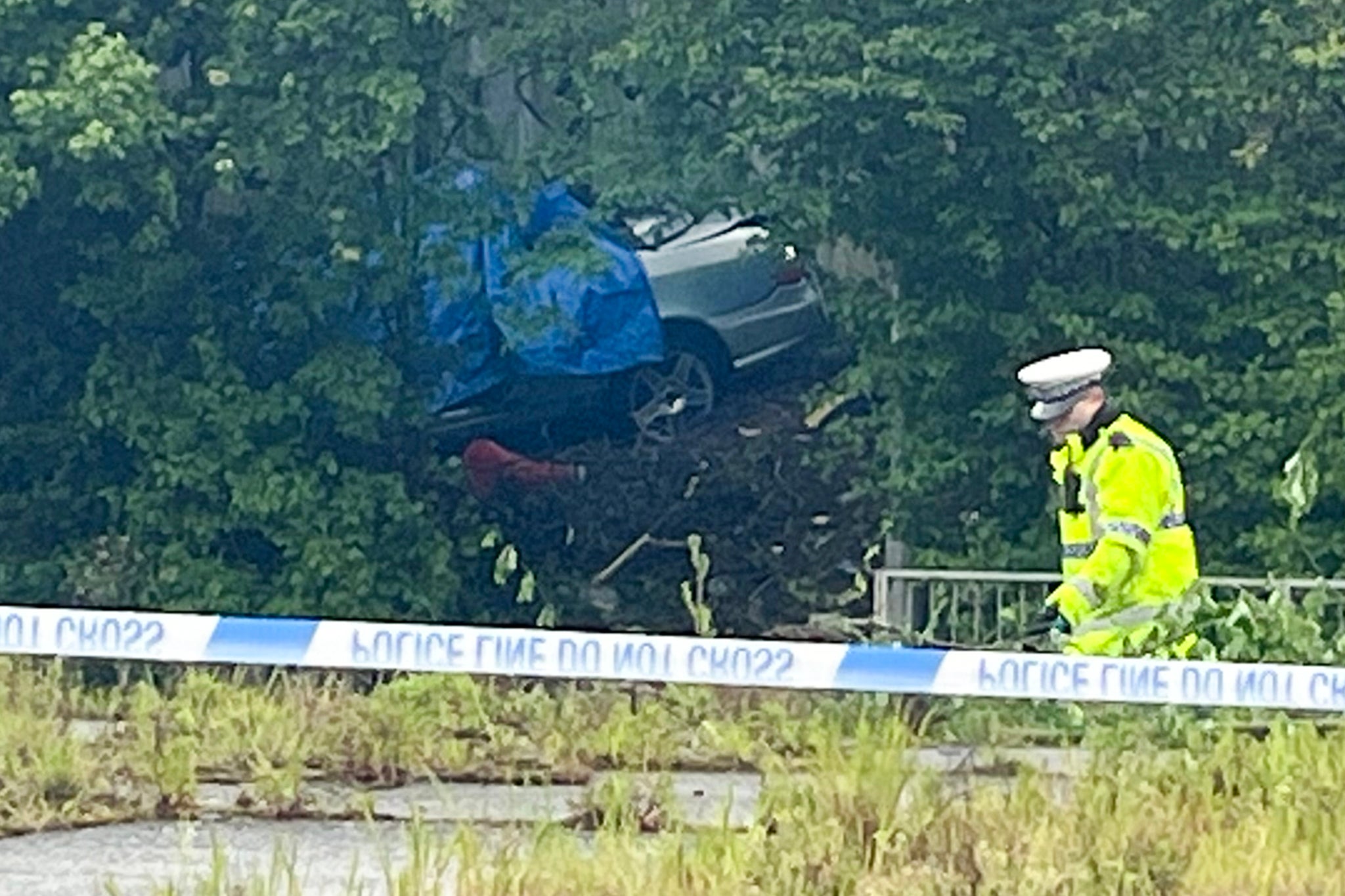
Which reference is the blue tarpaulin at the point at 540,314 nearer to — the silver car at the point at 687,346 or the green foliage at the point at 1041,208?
the silver car at the point at 687,346

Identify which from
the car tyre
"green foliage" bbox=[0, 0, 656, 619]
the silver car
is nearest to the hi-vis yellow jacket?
"green foliage" bbox=[0, 0, 656, 619]

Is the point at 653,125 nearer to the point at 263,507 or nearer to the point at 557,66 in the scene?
the point at 557,66

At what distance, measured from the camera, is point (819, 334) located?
533 inches

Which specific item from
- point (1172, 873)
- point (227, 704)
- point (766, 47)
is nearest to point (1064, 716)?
point (1172, 873)

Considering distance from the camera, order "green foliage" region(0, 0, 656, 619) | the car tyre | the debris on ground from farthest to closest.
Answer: the car tyre, the debris on ground, "green foliage" region(0, 0, 656, 619)

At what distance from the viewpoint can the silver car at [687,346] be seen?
13.1m

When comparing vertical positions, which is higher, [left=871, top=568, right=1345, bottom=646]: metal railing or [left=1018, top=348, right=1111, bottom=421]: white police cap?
[left=1018, top=348, right=1111, bottom=421]: white police cap

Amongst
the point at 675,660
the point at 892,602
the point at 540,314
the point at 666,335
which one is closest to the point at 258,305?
the point at 540,314

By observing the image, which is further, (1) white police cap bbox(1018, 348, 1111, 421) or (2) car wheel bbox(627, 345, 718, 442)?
(2) car wheel bbox(627, 345, 718, 442)

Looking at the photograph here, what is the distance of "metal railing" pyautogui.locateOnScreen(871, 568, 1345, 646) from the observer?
1087 centimetres

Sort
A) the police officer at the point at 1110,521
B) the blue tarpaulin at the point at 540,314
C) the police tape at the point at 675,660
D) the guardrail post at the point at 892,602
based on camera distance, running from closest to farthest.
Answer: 1. the police tape at the point at 675,660
2. the police officer at the point at 1110,521
3. the guardrail post at the point at 892,602
4. the blue tarpaulin at the point at 540,314

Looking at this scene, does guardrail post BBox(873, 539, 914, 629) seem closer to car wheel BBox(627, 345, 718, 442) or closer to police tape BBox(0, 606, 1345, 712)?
car wheel BBox(627, 345, 718, 442)

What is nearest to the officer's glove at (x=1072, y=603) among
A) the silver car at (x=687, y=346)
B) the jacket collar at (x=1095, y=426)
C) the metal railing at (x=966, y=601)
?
the jacket collar at (x=1095, y=426)

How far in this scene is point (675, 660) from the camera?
616 centimetres
